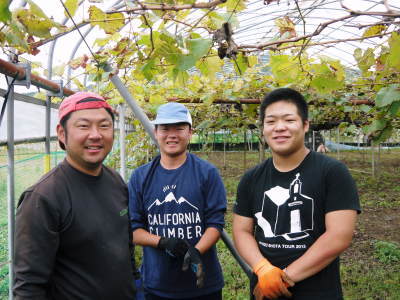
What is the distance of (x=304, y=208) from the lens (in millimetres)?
1465

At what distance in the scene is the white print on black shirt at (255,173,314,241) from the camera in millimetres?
1463

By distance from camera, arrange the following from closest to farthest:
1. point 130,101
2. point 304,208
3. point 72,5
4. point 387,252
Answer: point 72,5 → point 304,208 → point 130,101 → point 387,252

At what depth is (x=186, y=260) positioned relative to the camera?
5.48ft

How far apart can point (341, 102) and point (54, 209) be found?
285 centimetres

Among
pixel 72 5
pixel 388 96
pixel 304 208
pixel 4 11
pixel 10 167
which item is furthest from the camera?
pixel 388 96

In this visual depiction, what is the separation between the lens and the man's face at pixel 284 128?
1.51 metres

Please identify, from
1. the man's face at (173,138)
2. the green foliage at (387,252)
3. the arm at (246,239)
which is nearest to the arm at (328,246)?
the arm at (246,239)

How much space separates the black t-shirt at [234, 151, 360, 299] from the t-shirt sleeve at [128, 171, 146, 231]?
65 cm

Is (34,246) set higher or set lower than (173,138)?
lower

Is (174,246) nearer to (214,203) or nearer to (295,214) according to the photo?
(214,203)

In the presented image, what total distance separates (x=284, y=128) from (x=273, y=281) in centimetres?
61

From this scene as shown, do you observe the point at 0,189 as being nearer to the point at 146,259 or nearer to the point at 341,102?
the point at 146,259

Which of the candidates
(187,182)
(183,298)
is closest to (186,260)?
(183,298)

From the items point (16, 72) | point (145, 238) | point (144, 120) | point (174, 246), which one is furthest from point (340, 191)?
point (16, 72)
